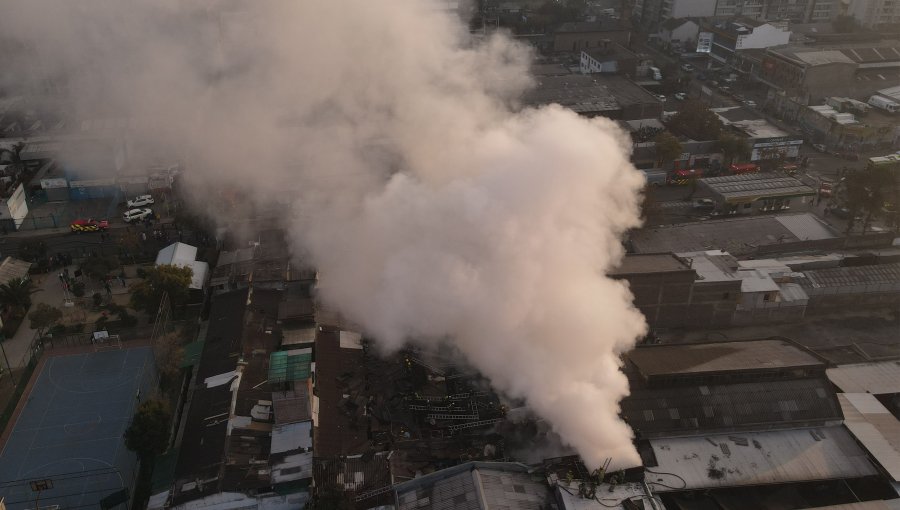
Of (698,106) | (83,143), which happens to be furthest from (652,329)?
(83,143)

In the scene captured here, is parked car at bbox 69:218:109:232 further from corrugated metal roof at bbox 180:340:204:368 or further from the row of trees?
the row of trees

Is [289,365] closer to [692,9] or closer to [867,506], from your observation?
[867,506]

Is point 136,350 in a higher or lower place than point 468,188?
lower

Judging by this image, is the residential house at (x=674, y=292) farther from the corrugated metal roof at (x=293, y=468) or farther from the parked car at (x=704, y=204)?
the corrugated metal roof at (x=293, y=468)

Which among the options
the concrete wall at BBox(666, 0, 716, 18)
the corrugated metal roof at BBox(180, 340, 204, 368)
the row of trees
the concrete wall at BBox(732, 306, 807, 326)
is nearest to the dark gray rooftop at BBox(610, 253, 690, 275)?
the concrete wall at BBox(732, 306, 807, 326)

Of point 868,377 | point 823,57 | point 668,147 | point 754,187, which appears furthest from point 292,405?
point 823,57

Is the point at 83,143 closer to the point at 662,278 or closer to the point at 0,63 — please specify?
the point at 0,63
